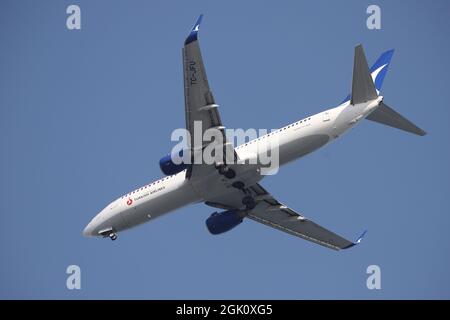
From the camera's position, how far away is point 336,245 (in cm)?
5250

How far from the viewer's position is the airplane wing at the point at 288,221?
167 ft

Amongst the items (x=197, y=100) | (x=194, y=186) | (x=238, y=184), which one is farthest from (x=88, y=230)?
(x=197, y=100)

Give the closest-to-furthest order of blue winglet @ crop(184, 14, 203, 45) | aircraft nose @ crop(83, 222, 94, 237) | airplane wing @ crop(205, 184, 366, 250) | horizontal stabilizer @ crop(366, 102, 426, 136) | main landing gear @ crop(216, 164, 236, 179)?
blue winglet @ crop(184, 14, 203, 45) → horizontal stabilizer @ crop(366, 102, 426, 136) → main landing gear @ crop(216, 164, 236, 179) → aircraft nose @ crop(83, 222, 94, 237) → airplane wing @ crop(205, 184, 366, 250)

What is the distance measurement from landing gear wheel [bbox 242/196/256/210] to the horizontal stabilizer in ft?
30.2

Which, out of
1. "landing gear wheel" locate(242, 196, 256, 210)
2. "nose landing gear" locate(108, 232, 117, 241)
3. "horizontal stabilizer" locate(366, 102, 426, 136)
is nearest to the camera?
"horizontal stabilizer" locate(366, 102, 426, 136)

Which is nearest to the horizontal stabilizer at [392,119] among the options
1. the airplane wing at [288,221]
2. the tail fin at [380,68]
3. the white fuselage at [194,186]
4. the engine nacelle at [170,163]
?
the white fuselage at [194,186]

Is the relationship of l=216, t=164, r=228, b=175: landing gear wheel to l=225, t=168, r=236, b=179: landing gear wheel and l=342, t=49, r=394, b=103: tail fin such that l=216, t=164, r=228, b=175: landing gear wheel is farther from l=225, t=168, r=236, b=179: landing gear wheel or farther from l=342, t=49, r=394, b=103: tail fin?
l=342, t=49, r=394, b=103: tail fin

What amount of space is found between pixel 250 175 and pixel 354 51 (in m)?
9.33

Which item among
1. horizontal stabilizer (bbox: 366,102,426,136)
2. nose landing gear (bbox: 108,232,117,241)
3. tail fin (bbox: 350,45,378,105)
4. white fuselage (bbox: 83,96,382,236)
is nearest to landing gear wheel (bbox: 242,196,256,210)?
white fuselage (bbox: 83,96,382,236)

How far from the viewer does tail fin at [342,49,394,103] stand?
4728 cm

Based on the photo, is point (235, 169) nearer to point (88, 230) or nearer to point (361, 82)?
point (361, 82)

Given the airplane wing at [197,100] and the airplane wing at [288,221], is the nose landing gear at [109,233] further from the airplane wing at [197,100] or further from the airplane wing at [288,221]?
the airplane wing at [197,100]

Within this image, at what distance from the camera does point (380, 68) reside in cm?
4797

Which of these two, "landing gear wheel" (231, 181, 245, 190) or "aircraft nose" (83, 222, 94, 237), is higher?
"landing gear wheel" (231, 181, 245, 190)
